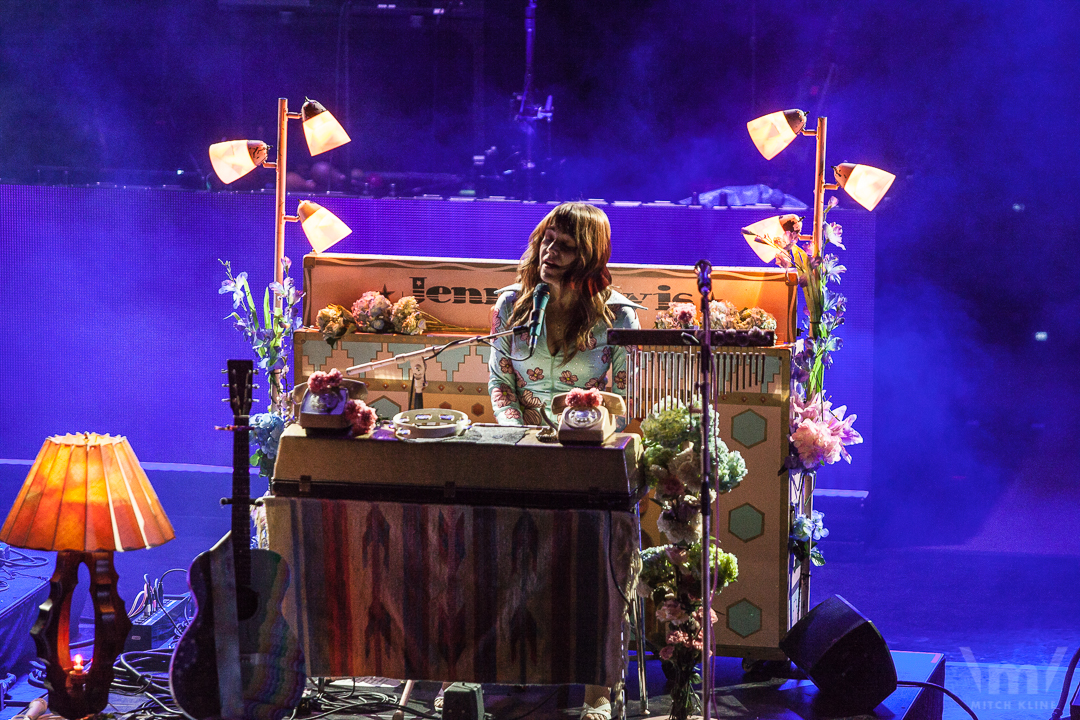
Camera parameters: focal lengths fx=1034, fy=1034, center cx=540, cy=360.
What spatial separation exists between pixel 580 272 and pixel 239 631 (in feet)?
6.37

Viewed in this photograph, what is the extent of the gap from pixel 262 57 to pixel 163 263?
6.66 feet

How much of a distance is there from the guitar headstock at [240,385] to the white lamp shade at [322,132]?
190 cm

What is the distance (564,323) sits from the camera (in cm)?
436

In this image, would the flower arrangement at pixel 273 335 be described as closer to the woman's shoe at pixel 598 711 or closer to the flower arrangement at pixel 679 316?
the flower arrangement at pixel 679 316

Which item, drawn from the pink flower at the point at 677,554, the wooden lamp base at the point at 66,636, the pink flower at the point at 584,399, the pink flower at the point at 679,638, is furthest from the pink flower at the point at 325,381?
the pink flower at the point at 679,638

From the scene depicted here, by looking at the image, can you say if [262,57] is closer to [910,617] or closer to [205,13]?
[205,13]

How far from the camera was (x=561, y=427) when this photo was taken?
3.61 metres

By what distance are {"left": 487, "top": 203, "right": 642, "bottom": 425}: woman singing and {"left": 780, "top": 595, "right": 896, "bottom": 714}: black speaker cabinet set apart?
128 centimetres

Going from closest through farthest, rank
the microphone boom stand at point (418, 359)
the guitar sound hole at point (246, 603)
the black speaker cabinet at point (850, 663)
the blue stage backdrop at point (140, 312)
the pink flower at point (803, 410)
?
the guitar sound hole at point (246, 603)
the microphone boom stand at point (418, 359)
the black speaker cabinet at point (850, 663)
the pink flower at point (803, 410)
the blue stage backdrop at point (140, 312)

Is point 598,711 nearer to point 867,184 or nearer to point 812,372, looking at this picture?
point 812,372

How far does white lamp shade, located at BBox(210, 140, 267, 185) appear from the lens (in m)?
5.13

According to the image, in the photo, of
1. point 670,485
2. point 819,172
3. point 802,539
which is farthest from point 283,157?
point 802,539

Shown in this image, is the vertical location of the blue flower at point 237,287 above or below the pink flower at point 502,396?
above

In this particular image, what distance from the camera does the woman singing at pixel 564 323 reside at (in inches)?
168
